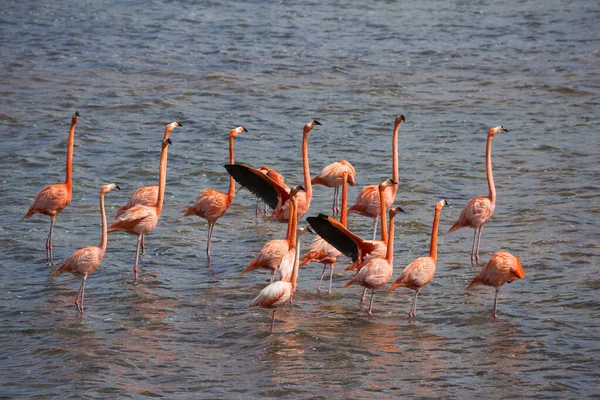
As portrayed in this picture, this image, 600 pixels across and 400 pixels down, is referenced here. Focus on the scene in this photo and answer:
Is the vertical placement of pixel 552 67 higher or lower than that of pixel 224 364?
higher

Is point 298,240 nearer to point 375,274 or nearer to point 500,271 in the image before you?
point 375,274

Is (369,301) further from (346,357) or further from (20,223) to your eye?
(20,223)

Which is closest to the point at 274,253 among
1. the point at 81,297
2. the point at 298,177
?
the point at 81,297

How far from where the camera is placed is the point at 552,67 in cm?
2067

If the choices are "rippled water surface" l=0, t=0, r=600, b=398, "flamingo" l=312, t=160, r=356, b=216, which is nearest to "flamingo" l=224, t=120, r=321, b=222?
"rippled water surface" l=0, t=0, r=600, b=398

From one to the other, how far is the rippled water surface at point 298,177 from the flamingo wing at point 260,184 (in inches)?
28.0

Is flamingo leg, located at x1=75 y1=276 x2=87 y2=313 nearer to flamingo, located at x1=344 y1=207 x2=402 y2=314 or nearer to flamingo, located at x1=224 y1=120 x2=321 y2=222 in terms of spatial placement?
flamingo, located at x1=224 y1=120 x2=321 y2=222

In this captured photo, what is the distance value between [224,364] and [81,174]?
6.62 metres

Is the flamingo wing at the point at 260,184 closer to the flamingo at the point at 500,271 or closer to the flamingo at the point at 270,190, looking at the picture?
the flamingo at the point at 270,190

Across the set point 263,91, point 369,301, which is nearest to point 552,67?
point 263,91

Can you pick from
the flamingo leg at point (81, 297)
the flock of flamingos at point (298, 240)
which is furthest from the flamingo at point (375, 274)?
Result: the flamingo leg at point (81, 297)

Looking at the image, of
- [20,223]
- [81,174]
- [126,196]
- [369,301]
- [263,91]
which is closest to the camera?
[369,301]

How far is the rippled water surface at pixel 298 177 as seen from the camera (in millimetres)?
8156

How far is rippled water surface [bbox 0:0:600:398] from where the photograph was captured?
816 centimetres
